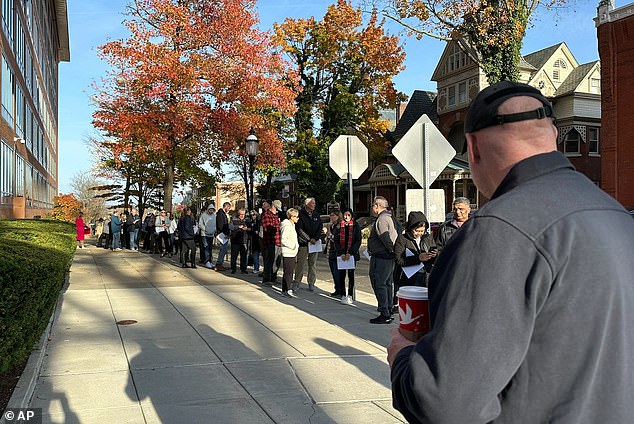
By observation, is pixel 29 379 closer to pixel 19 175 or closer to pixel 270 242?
pixel 270 242

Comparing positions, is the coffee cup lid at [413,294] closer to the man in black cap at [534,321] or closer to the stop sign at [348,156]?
the man in black cap at [534,321]

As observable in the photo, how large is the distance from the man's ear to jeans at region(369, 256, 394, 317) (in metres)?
7.25

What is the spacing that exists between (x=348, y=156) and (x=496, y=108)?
829 cm

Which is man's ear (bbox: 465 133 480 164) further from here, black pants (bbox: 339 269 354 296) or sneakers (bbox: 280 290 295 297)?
sneakers (bbox: 280 290 295 297)

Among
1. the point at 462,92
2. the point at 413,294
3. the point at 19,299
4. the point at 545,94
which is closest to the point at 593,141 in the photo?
the point at 545,94

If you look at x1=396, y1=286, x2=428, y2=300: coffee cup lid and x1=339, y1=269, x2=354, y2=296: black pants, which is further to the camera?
x1=339, y1=269, x2=354, y2=296: black pants

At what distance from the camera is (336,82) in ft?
112

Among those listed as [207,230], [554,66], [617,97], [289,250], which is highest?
[554,66]

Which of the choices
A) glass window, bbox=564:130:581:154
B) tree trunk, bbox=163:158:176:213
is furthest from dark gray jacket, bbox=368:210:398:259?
glass window, bbox=564:130:581:154

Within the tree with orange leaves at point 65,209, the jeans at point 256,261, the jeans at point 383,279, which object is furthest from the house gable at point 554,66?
the jeans at point 383,279

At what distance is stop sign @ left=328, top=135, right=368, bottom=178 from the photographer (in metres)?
9.83

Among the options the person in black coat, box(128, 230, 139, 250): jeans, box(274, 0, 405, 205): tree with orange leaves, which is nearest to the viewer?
the person in black coat

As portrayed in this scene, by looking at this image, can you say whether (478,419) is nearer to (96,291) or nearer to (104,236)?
(96,291)

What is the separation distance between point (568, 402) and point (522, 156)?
633 mm
